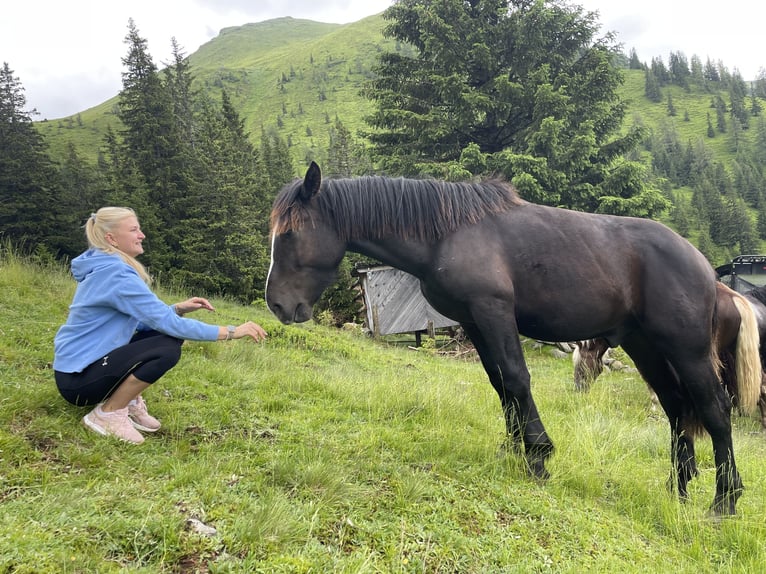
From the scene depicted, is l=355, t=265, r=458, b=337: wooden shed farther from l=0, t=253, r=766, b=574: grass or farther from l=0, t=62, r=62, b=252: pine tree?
l=0, t=62, r=62, b=252: pine tree

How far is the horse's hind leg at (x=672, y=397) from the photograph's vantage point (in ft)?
11.3

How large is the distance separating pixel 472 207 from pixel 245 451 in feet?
7.87

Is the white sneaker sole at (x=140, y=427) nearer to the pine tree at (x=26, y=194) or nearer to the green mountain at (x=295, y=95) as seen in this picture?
the pine tree at (x=26, y=194)

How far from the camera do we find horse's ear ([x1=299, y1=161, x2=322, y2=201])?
300cm

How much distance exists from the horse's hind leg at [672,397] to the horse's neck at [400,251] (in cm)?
180

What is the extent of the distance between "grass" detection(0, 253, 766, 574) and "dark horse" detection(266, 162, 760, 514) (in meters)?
0.47

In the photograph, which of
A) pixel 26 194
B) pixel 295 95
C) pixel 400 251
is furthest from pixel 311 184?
pixel 295 95

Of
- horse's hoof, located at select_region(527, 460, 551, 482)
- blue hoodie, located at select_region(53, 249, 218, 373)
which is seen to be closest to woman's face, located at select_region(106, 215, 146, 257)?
blue hoodie, located at select_region(53, 249, 218, 373)

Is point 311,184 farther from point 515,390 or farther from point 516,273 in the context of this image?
point 515,390

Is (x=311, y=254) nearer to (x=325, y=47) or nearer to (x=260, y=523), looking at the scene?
(x=260, y=523)

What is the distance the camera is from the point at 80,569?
1691mm

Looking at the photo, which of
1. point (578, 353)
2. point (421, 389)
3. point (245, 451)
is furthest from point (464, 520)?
point (578, 353)

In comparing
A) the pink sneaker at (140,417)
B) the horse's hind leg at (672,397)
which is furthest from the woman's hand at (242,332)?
the horse's hind leg at (672,397)

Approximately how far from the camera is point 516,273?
3082 millimetres
